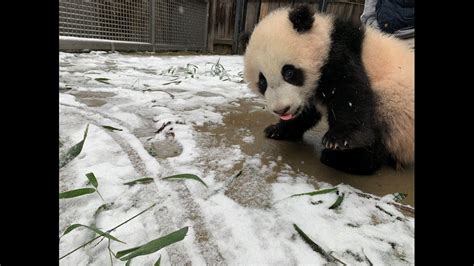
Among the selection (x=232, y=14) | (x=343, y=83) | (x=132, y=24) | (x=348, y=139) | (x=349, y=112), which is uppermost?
(x=232, y=14)

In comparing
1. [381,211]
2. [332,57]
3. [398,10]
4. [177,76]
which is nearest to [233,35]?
[177,76]

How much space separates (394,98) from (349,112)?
290 mm

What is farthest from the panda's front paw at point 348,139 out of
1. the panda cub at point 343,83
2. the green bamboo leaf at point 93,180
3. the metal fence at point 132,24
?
the metal fence at point 132,24

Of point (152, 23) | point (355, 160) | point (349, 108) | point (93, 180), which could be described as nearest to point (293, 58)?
point (349, 108)

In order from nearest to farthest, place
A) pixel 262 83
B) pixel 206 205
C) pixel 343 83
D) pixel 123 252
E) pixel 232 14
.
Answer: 1. pixel 123 252
2. pixel 206 205
3. pixel 343 83
4. pixel 262 83
5. pixel 232 14

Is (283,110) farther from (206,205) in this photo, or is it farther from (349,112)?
(206,205)

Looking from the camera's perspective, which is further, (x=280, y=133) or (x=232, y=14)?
(x=232, y=14)

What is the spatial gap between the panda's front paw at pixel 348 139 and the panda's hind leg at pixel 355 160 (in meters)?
0.06

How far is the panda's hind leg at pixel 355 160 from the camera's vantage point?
158 cm

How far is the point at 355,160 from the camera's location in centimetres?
158

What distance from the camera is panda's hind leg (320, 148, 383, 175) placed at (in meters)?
1.58

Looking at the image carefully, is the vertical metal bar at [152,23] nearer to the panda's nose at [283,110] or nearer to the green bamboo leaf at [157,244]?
the panda's nose at [283,110]

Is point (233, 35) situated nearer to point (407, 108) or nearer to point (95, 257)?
point (407, 108)
